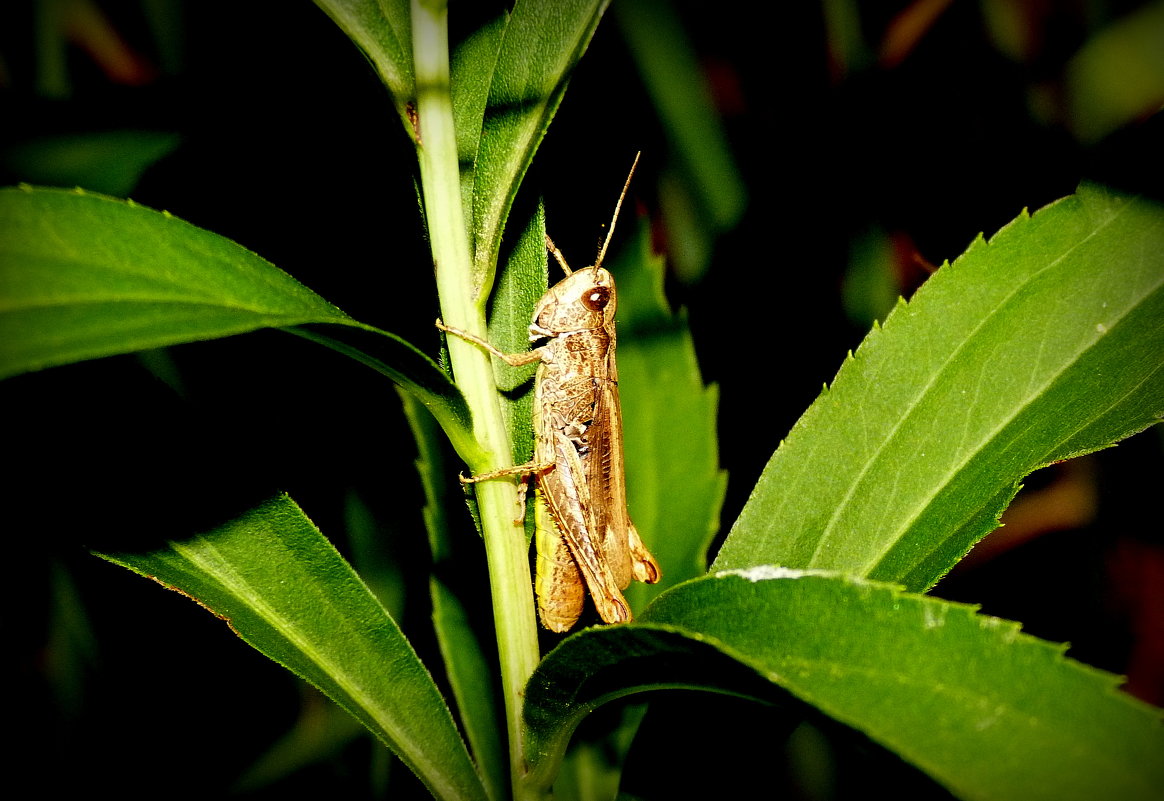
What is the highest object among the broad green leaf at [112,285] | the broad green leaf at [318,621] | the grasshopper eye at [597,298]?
the grasshopper eye at [597,298]

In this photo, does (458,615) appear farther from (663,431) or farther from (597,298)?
(597,298)

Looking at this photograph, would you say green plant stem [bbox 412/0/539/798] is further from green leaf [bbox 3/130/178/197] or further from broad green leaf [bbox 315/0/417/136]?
green leaf [bbox 3/130/178/197]

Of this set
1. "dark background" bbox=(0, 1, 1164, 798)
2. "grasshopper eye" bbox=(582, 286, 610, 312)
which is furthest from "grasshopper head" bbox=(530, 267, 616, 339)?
"dark background" bbox=(0, 1, 1164, 798)

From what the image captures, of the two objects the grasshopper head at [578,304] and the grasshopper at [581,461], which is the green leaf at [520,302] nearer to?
the grasshopper at [581,461]

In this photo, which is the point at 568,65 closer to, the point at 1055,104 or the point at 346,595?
the point at 346,595

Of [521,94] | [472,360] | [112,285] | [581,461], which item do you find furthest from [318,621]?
[581,461]

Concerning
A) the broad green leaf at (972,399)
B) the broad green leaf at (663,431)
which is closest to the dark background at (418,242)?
the broad green leaf at (663,431)
